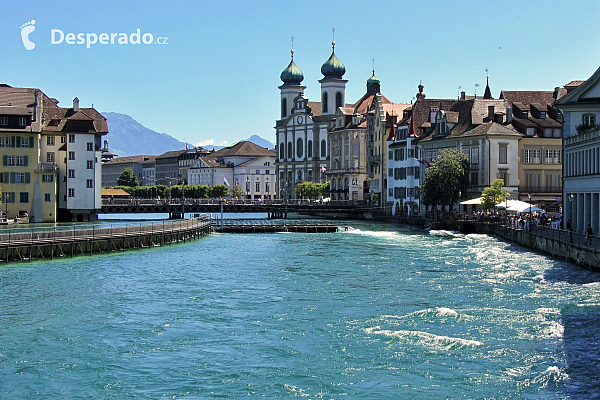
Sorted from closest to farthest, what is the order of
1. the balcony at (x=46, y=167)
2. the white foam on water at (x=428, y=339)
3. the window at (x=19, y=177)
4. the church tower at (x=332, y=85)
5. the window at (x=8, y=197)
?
1. the white foam on water at (x=428, y=339)
2. the window at (x=8, y=197)
3. the window at (x=19, y=177)
4. the balcony at (x=46, y=167)
5. the church tower at (x=332, y=85)

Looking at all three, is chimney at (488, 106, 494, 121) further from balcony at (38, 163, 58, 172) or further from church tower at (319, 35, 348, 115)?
church tower at (319, 35, 348, 115)

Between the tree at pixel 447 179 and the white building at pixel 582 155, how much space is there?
23329 millimetres

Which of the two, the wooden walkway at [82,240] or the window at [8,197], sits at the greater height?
the window at [8,197]

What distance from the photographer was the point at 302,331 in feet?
99.0

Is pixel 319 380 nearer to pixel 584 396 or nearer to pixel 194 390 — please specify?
pixel 194 390

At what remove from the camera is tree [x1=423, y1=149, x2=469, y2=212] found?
8731 centimetres

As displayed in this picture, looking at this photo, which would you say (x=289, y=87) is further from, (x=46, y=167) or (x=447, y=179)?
(x=447, y=179)

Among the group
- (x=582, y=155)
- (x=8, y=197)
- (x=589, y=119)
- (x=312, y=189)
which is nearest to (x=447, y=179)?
(x=589, y=119)

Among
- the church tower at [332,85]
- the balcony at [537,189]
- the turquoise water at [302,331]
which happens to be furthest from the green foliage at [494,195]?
the church tower at [332,85]

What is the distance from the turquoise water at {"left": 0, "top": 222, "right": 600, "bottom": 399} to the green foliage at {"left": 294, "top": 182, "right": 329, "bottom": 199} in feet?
358

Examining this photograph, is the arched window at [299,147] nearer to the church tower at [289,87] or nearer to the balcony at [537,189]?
the church tower at [289,87]

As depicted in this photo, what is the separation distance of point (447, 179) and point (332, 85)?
9242 centimetres

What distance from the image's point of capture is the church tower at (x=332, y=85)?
176875mm

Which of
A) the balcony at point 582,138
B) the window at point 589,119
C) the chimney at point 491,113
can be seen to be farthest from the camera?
the chimney at point 491,113
